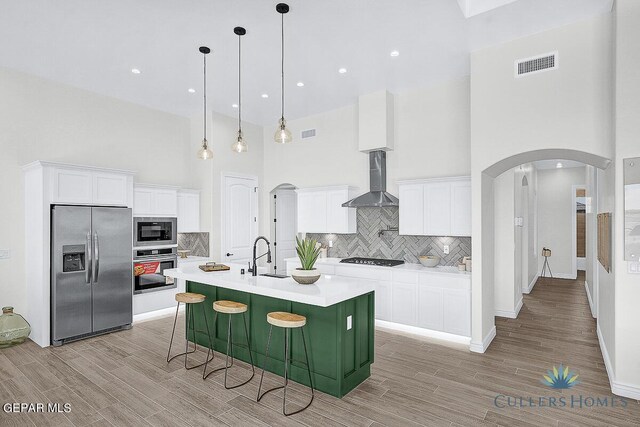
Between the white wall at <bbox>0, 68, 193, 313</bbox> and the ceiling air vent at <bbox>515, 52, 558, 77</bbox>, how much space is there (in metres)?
5.80

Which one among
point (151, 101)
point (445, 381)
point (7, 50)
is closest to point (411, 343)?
point (445, 381)

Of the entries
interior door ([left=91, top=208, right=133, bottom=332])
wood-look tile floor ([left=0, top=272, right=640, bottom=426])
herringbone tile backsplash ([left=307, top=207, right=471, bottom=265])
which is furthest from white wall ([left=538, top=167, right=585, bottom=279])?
interior door ([left=91, top=208, right=133, bottom=332])

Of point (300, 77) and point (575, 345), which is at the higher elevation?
point (300, 77)

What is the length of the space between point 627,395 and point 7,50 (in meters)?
7.68

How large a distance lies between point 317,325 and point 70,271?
3642 millimetres

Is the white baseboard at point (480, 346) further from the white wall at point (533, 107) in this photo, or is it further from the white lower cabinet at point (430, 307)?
the white lower cabinet at point (430, 307)

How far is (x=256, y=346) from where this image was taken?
12.6 ft

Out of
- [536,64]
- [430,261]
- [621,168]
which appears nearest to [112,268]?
[430,261]

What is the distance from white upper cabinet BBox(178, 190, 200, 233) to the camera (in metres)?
6.52

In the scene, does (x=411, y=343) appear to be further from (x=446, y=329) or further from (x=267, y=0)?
(x=267, y=0)

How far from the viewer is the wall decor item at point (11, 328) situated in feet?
14.6

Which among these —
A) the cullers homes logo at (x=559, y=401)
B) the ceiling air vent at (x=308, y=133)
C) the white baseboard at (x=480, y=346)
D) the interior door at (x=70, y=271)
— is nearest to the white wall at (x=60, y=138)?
the interior door at (x=70, y=271)

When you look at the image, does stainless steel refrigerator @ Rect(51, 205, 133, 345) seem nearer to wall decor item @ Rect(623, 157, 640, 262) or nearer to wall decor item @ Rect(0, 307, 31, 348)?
wall decor item @ Rect(0, 307, 31, 348)

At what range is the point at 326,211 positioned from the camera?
6.37m
